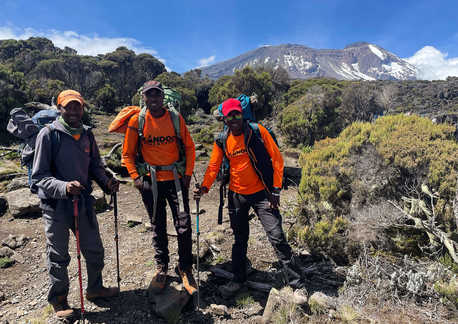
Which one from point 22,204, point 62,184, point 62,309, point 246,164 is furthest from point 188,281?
point 22,204

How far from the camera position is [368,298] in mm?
3018

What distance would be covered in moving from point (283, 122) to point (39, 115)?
14949mm

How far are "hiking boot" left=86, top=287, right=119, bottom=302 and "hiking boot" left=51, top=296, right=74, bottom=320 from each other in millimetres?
313

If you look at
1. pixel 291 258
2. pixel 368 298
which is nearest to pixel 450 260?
pixel 368 298

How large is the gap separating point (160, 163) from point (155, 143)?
25cm

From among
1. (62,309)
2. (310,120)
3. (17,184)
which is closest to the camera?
(62,309)

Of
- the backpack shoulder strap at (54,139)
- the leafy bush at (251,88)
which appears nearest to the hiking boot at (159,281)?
the backpack shoulder strap at (54,139)

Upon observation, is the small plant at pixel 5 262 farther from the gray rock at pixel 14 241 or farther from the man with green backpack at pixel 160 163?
the man with green backpack at pixel 160 163

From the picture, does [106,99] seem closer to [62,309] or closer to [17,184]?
[17,184]

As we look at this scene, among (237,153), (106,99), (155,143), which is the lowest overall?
A: (237,153)

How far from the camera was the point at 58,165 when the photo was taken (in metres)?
2.78

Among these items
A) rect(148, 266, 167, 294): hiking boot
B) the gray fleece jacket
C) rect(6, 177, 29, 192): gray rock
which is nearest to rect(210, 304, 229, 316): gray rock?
rect(148, 266, 167, 294): hiking boot

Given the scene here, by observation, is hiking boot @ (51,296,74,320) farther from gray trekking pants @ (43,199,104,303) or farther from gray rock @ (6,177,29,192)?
gray rock @ (6,177,29,192)

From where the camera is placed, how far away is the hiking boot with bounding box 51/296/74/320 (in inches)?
111
